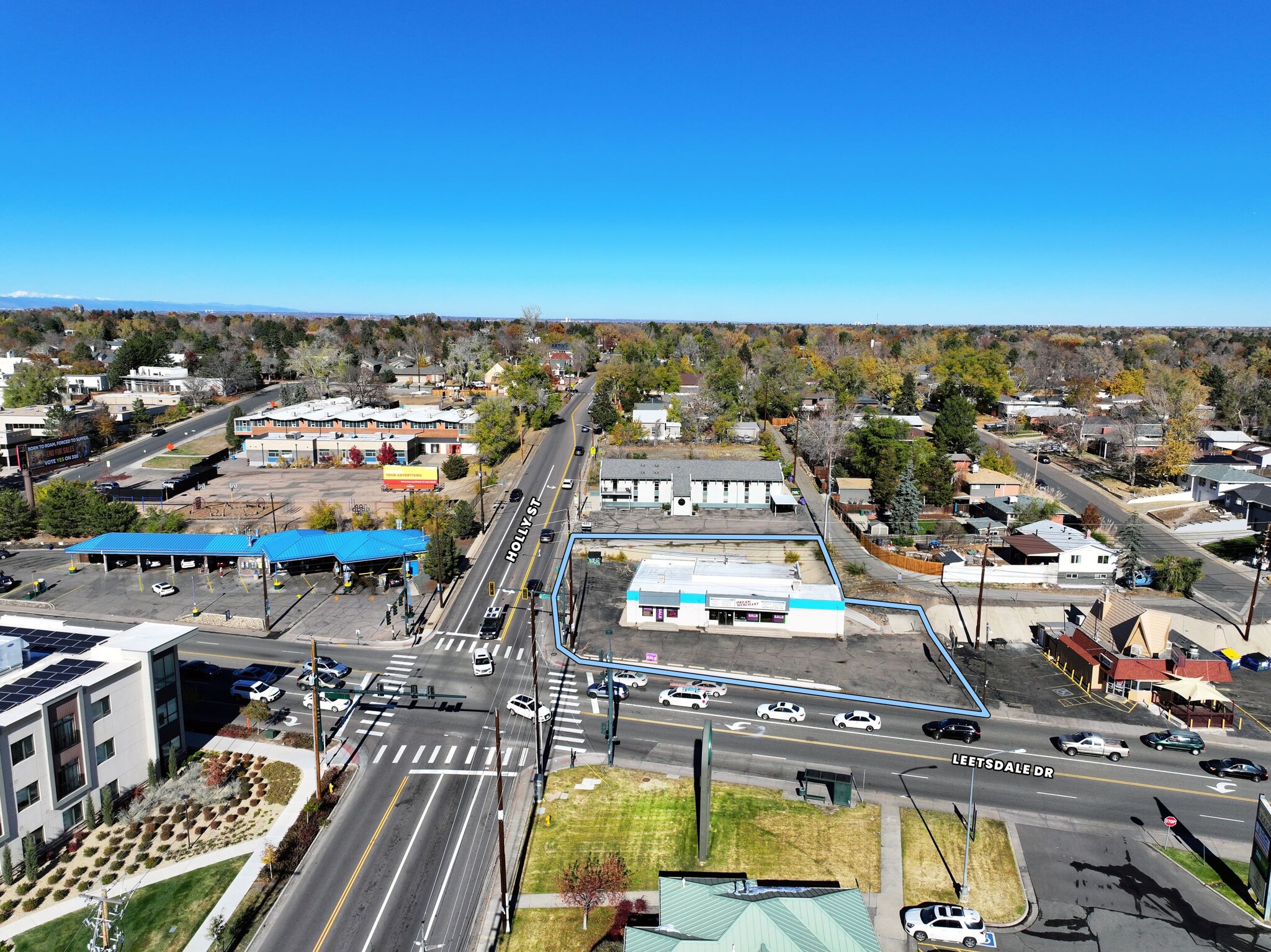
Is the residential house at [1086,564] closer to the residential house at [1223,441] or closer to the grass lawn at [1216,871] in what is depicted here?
the grass lawn at [1216,871]

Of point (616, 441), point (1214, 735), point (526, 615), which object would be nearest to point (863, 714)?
point (1214, 735)

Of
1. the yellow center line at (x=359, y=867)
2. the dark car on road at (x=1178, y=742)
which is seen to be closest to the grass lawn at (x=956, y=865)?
the dark car on road at (x=1178, y=742)

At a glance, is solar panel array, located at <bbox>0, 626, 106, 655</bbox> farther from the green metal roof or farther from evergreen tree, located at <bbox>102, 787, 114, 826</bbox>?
the green metal roof

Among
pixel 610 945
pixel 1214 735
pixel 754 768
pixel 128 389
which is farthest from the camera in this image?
pixel 128 389

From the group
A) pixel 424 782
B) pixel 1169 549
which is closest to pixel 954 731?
pixel 424 782

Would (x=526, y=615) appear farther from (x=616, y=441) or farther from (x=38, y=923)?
(x=616, y=441)

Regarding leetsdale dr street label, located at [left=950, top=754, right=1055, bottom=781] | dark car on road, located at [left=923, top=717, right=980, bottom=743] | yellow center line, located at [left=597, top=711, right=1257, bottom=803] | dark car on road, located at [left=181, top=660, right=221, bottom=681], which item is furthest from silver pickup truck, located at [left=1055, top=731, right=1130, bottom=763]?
dark car on road, located at [left=181, top=660, right=221, bottom=681]

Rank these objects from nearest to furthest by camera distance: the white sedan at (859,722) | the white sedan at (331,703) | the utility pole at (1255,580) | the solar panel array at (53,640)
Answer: the solar panel array at (53,640) → the white sedan at (859,722) → the white sedan at (331,703) → the utility pole at (1255,580)
